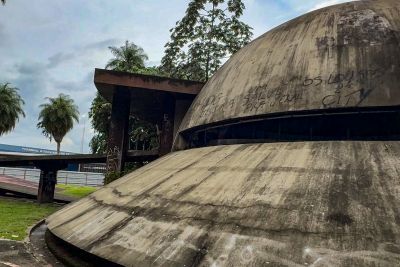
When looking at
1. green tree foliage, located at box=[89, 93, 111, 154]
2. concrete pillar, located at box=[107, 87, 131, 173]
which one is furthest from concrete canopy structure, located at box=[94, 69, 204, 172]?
green tree foliage, located at box=[89, 93, 111, 154]

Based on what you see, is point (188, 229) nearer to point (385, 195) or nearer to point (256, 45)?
point (385, 195)

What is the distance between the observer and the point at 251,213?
21.7 feet

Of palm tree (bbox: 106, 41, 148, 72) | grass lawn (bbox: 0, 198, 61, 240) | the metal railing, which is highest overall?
palm tree (bbox: 106, 41, 148, 72)

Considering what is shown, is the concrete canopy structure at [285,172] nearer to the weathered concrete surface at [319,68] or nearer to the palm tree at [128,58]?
the weathered concrete surface at [319,68]

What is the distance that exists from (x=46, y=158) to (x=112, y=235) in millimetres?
17687

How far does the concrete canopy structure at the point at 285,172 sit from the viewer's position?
575 cm

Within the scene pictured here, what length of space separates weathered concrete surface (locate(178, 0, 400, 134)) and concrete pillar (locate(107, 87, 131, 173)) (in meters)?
7.17

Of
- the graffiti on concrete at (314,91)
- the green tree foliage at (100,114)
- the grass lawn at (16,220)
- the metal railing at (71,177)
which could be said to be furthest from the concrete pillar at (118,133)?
the metal railing at (71,177)

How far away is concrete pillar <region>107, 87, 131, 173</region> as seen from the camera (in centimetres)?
1953

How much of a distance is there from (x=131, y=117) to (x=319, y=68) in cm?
3053

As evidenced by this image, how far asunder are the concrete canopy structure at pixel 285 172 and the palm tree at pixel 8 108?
140ft

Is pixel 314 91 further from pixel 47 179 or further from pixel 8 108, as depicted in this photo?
pixel 8 108

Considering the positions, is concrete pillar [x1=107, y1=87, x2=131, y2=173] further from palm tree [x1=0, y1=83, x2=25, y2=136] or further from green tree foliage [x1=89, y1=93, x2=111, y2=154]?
palm tree [x1=0, y1=83, x2=25, y2=136]

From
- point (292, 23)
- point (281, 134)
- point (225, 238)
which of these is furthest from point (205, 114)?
point (225, 238)
